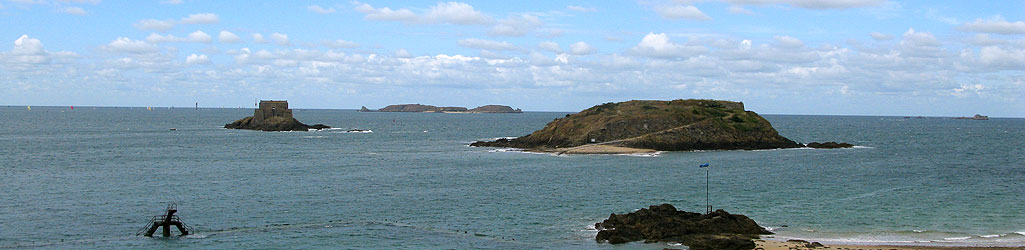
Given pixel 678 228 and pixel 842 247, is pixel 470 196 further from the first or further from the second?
pixel 842 247

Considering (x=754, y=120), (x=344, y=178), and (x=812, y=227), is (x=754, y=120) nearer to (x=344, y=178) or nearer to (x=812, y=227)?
(x=344, y=178)

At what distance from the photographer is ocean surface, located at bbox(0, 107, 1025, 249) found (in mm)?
42281

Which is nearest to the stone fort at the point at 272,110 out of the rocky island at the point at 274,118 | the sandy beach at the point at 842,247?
the rocky island at the point at 274,118

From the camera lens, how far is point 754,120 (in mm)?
123062

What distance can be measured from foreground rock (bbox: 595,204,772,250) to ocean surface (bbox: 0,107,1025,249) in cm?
128

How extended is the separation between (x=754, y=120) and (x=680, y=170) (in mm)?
48915

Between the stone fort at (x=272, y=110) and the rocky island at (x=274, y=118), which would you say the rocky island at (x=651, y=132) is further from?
the stone fort at (x=272, y=110)

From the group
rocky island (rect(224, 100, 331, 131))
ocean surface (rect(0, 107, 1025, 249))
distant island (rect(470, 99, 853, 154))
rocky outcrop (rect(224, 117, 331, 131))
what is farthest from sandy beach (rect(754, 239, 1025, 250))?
rocky island (rect(224, 100, 331, 131))

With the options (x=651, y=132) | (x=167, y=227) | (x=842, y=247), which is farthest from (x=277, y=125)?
(x=842, y=247)

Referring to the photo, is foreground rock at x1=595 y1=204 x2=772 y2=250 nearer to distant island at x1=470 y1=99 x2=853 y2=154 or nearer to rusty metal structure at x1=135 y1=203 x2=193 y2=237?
rusty metal structure at x1=135 y1=203 x2=193 y2=237

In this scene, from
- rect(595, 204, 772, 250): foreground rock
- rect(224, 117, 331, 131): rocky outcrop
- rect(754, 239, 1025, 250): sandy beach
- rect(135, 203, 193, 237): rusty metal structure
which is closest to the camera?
rect(754, 239, 1025, 250): sandy beach

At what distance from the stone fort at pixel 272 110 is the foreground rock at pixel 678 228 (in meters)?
139

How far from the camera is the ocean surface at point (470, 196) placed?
42.3 meters

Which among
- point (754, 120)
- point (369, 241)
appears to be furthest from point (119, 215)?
point (754, 120)
